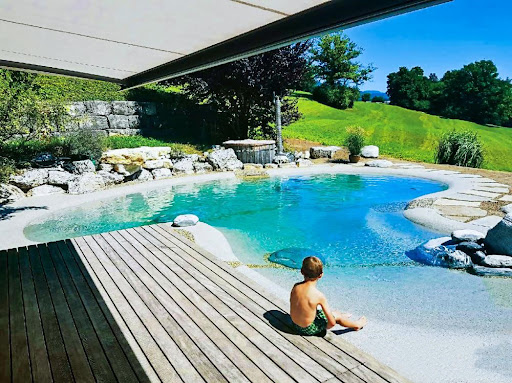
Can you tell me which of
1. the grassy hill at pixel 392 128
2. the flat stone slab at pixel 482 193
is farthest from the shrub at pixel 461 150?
the grassy hill at pixel 392 128

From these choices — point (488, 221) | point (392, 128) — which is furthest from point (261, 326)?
point (392, 128)

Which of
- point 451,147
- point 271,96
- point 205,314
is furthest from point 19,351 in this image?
point 271,96

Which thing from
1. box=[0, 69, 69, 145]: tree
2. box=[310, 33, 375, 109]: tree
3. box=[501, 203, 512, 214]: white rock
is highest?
box=[310, 33, 375, 109]: tree

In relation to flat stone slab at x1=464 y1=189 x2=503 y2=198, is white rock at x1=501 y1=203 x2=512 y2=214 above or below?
below

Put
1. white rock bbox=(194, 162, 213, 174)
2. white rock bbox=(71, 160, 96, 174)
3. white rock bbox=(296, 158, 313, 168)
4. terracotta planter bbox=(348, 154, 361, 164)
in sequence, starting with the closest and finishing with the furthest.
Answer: white rock bbox=(71, 160, 96, 174), white rock bbox=(194, 162, 213, 174), white rock bbox=(296, 158, 313, 168), terracotta planter bbox=(348, 154, 361, 164)

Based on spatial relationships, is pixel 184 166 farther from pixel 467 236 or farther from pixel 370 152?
pixel 467 236

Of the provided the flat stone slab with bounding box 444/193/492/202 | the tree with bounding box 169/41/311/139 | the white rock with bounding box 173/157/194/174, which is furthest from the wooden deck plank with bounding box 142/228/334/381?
the tree with bounding box 169/41/311/139

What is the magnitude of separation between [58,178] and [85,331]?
34.9 feet

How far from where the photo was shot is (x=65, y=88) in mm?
18938

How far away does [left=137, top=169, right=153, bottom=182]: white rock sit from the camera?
44.9 feet

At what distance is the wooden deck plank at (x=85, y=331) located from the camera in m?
2.39

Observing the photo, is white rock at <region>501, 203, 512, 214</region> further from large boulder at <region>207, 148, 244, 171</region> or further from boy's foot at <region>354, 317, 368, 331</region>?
large boulder at <region>207, 148, 244, 171</region>

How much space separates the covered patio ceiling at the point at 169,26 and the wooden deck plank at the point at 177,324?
242 cm

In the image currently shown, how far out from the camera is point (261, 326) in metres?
2.94
